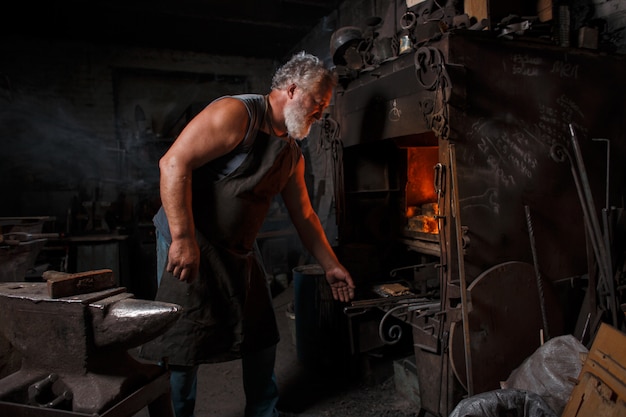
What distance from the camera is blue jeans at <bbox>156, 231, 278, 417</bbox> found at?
242cm

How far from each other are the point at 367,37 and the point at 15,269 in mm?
3600

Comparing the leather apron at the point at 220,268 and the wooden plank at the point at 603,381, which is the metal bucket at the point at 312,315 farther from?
the wooden plank at the point at 603,381

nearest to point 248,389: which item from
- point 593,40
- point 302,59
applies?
point 302,59

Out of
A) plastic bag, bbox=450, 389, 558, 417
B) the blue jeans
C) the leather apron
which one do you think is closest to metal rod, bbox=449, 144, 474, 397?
plastic bag, bbox=450, 389, 558, 417

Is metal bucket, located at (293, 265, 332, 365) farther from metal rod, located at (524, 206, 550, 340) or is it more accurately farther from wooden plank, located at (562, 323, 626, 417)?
wooden plank, located at (562, 323, 626, 417)

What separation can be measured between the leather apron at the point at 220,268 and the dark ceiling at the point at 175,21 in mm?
4853

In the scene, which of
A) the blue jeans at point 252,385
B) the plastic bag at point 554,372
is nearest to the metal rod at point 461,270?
the plastic bag at point 554,372

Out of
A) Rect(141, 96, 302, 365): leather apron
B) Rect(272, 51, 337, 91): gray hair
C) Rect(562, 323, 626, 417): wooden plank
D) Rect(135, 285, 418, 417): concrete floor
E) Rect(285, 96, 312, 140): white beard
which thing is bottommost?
Rect(135, 285, 418, 417): concrete floor

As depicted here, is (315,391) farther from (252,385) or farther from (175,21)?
(175,21)

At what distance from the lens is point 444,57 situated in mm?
2508

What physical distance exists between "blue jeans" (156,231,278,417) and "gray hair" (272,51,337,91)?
1.19 meters

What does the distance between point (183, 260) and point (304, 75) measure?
1.24 m

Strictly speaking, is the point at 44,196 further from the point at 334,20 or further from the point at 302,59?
the point at 302,59

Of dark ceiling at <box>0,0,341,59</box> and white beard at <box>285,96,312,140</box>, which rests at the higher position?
dark ceiling at <box>0,0,341,59</box>
